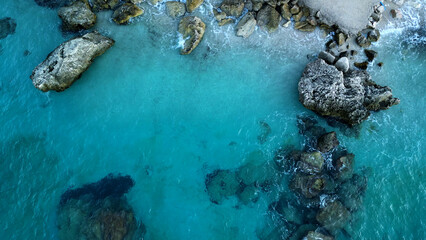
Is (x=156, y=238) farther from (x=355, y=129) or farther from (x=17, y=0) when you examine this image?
(x=17, y=0)

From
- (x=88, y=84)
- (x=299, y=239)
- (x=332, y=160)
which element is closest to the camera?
(x=299, y=239)

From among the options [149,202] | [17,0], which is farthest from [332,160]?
[17,0]

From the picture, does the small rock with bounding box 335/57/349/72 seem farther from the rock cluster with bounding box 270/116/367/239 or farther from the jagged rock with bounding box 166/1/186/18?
the jagged rock with bounding box 166/1/186/18

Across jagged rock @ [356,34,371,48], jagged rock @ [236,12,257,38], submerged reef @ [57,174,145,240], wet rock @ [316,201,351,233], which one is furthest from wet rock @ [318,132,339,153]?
submerged reef @ [57,174,145,240]

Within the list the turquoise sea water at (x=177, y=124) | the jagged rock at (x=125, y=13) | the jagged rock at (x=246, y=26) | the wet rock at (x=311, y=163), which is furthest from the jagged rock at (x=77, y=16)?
the wet rock at (x=311, y=163)

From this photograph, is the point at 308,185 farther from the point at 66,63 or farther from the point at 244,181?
the point at 66,63

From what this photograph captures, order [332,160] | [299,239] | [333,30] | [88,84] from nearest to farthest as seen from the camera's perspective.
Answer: [299,239]
[332,160]
[88,84]
[333,30]

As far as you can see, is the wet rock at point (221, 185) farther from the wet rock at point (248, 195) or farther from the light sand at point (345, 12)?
the light sand at point (345, 12)

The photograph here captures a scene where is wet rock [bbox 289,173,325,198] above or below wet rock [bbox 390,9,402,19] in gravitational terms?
below
